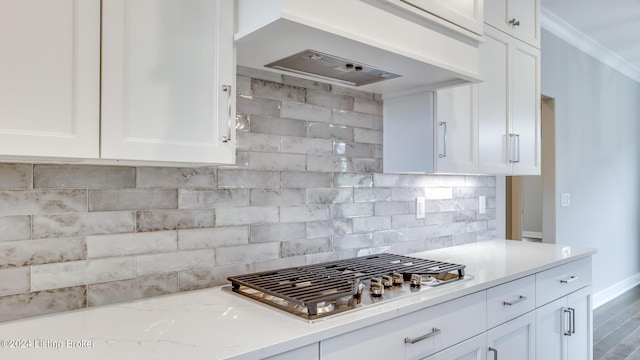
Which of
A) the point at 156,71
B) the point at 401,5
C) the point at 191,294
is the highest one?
the point at 401,5

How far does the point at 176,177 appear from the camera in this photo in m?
1.58

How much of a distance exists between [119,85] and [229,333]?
72cm

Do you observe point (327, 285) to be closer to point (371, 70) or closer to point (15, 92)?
point (371, 70)

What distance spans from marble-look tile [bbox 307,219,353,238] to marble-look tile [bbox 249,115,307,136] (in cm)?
43

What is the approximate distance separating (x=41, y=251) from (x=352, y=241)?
52.1 inches

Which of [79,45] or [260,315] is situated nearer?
[79,45]

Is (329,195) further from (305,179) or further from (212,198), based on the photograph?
(212,198)

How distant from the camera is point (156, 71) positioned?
4.03ft

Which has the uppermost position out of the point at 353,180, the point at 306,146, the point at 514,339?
the point at 306,146

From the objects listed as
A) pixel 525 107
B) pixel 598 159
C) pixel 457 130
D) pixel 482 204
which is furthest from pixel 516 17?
pixel 598 159

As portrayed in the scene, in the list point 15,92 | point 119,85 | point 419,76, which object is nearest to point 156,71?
point 119,85

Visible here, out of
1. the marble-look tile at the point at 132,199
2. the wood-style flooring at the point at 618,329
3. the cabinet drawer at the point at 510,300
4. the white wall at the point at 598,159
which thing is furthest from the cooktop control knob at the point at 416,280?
the white wall at the point at 598,159

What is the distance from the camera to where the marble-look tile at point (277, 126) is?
179cm

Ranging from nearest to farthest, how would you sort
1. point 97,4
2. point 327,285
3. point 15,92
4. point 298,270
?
point 15,92, point 97,4, point 327,285, point 298,270
